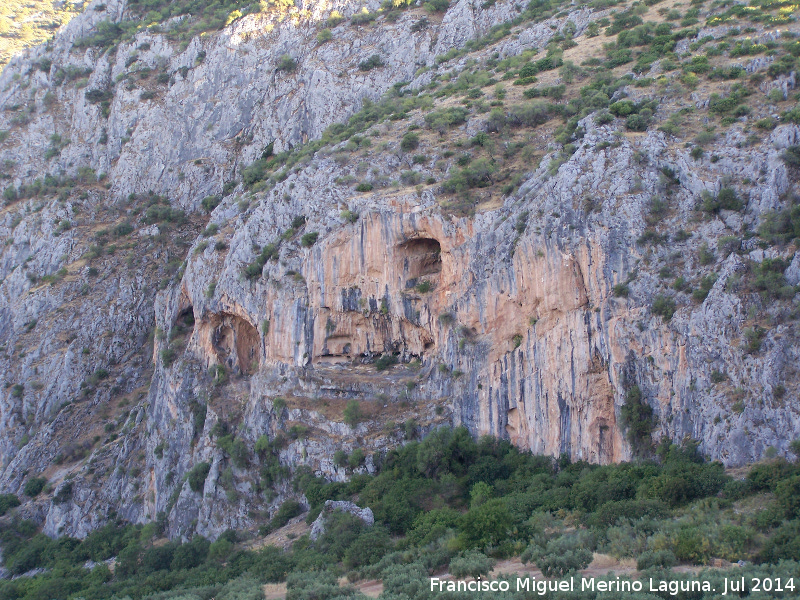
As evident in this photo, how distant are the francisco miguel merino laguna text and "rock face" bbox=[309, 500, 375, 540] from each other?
456 inches

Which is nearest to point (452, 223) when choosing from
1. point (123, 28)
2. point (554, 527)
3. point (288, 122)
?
point (554, 527)

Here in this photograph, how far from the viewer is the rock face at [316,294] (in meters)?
32.1

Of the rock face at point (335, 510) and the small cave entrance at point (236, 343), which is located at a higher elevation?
the small cave entrance at point (236, 343)

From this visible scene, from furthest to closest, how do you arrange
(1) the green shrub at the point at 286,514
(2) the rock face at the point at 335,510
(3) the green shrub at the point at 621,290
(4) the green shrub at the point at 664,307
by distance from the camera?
(1) the green shrub at the point at 286,514, (2) the rock face at the point at 335,510, (3) the green shrub at the point at 621,290, (4) the green shrub at the point at 664,307

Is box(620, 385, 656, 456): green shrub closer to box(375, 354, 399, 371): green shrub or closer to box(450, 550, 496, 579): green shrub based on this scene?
box(450, 550, 496, 579): green shrub

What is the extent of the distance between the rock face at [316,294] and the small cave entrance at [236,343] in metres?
0.16

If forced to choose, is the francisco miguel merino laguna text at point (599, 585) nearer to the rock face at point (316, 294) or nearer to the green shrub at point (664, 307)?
the rock face at point (316, 294)

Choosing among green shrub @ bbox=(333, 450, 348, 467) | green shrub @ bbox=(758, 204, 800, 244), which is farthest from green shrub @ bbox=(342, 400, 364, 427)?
green shrub @ bbox=(758, 204, 800, 244)

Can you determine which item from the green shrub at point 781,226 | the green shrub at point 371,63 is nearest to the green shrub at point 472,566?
the green shrub at point 781,226

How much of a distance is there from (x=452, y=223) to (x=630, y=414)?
14.0 meters

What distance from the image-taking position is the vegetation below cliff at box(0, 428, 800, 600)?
22.1m

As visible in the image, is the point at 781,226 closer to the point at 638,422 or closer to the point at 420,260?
the point at 638,422

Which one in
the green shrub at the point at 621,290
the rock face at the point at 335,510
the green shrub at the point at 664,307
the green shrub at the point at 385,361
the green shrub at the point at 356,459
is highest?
the green shrub at the point at 621,290

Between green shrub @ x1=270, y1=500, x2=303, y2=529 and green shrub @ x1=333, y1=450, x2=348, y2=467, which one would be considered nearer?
green shrub @ x1=270, y1=500, x2=303, y2=529
